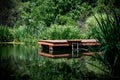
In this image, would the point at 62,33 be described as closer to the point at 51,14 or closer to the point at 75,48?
the point at 75,48

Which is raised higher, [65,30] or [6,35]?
[65,30]

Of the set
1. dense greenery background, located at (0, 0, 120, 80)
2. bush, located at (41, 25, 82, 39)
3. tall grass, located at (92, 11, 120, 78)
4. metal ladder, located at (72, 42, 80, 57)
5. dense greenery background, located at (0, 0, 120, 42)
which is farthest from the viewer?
dense greenery background, located at (0, 0, 120, 42)

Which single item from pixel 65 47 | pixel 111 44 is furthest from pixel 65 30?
pixel 111 44

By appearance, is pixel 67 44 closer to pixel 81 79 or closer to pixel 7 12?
pixel 81 79

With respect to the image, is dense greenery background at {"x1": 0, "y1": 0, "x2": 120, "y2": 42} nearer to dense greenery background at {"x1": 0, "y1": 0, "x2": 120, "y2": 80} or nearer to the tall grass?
dense greenery background at {"x1": 0, "y1": 0, "x2": 120, "y2": 80}

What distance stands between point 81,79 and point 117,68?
87 cm

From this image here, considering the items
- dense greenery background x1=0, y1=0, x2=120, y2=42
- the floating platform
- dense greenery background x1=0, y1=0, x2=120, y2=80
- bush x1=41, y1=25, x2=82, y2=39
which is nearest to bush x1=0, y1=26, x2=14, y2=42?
dense greenery background x1=0, y1=0, x2=120, y2=80

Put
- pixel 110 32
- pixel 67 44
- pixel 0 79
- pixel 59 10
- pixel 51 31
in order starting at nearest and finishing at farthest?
pixel 0 79
pixel 110 32
pixel 67 44
pixel 51 31
pixel 59 10

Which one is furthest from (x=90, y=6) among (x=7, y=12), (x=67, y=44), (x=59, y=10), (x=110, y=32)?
(x=110, y=32)

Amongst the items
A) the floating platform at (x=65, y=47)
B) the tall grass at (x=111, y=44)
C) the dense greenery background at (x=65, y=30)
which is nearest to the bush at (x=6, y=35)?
the dense greenery background at (x=65, y=30)

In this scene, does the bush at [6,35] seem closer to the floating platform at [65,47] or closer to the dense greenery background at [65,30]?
the dense greenery background at [65,30]

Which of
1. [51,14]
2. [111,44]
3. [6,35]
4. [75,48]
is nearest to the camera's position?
[111,44]

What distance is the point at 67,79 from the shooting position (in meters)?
6.65

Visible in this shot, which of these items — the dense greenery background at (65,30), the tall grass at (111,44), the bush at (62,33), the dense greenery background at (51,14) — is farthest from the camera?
the dense greenery background at (51,14)
